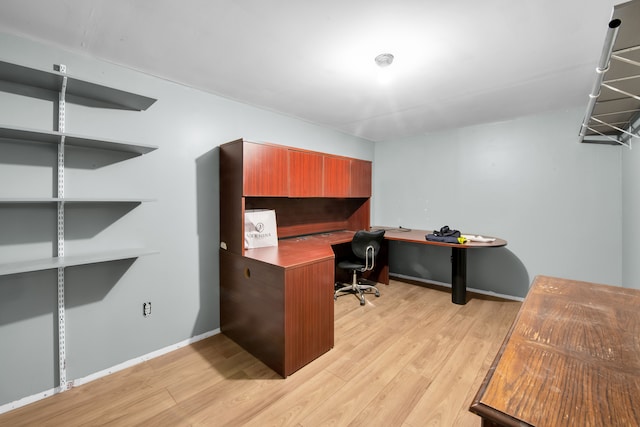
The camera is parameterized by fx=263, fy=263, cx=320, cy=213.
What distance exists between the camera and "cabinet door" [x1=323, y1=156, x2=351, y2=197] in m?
3.29

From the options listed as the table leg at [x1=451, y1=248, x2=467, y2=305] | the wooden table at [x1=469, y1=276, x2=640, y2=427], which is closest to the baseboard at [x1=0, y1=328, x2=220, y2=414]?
the wooden table at [x1=469, y1=276, x2=640, y2=427]

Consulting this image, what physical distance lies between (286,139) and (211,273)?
1837 millimetres

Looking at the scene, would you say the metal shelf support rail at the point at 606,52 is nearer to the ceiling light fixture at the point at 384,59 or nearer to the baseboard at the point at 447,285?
the ceiling light fixture at the point at 384,59

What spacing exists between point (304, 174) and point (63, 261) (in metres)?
2.10

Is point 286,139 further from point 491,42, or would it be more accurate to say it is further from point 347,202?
point 491,42

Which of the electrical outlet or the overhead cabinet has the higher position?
the overhead cabinet

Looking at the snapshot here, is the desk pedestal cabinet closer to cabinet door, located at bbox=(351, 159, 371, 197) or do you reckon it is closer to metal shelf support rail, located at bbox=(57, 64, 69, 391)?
metal shelf support rail, located at bbox=(57, 64, 69, 391)

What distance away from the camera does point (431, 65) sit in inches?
81.1

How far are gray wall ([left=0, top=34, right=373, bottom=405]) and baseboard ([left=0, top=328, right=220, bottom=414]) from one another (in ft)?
0.12

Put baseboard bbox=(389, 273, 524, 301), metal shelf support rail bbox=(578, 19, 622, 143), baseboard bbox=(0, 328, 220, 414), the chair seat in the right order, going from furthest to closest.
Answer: baseboard bbox=(389, 273, 524, 301) < the chair seat < baseboard bbox=(0, 328, 220, 414) < metal shelf support rail bbox=(578, 19, 622, 143)

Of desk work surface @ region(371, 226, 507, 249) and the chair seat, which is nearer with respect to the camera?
desk work surface @ region(371, 226, 507, 249)

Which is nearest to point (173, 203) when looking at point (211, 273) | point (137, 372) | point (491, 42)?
point (211, 273)

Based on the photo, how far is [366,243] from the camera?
10.8ft

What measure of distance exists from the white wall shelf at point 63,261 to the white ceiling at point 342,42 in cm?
148
